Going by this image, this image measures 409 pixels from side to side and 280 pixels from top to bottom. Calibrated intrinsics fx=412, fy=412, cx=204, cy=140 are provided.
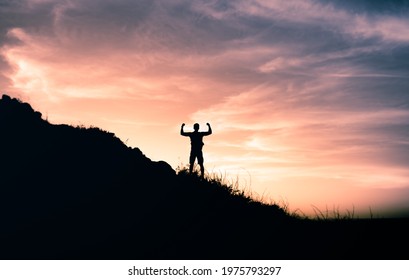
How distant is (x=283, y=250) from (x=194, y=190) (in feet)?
14.9

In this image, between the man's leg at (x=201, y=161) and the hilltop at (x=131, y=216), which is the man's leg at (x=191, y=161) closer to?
the man's leg at (x=201, y=161)

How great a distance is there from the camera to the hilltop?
1114cm

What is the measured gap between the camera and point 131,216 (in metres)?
12.8

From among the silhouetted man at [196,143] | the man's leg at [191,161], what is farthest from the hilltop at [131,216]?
the silhouetted man at [196,143]

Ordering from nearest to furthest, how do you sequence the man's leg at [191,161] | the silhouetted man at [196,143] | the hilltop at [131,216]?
1. the hilltop at [131,216]
2. the silhouetted man at [196,143]
3. the man's leg at [191,161]

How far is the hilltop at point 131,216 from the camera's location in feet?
36.6

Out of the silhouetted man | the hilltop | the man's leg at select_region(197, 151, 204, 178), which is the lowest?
the hilltop

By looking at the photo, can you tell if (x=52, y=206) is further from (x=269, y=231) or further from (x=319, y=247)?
(x=319, y=247)

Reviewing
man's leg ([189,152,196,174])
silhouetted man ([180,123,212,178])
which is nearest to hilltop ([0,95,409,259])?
man's leg ([189,152,196,174])

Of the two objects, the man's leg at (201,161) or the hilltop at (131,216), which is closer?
the hilltop at (131,216)

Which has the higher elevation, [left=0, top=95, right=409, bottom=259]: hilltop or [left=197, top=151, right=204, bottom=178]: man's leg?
[left=197, top=151, right=204, bottom=178]: man's leg

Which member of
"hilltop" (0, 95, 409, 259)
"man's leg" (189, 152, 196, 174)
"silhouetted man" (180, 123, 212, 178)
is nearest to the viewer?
"hilltop" (0, 95, 409, 259)

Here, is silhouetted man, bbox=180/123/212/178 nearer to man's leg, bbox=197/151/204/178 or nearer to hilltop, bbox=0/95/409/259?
man's leg, bbox=197/151/204/178

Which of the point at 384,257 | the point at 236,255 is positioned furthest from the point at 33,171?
the point at 384,257
